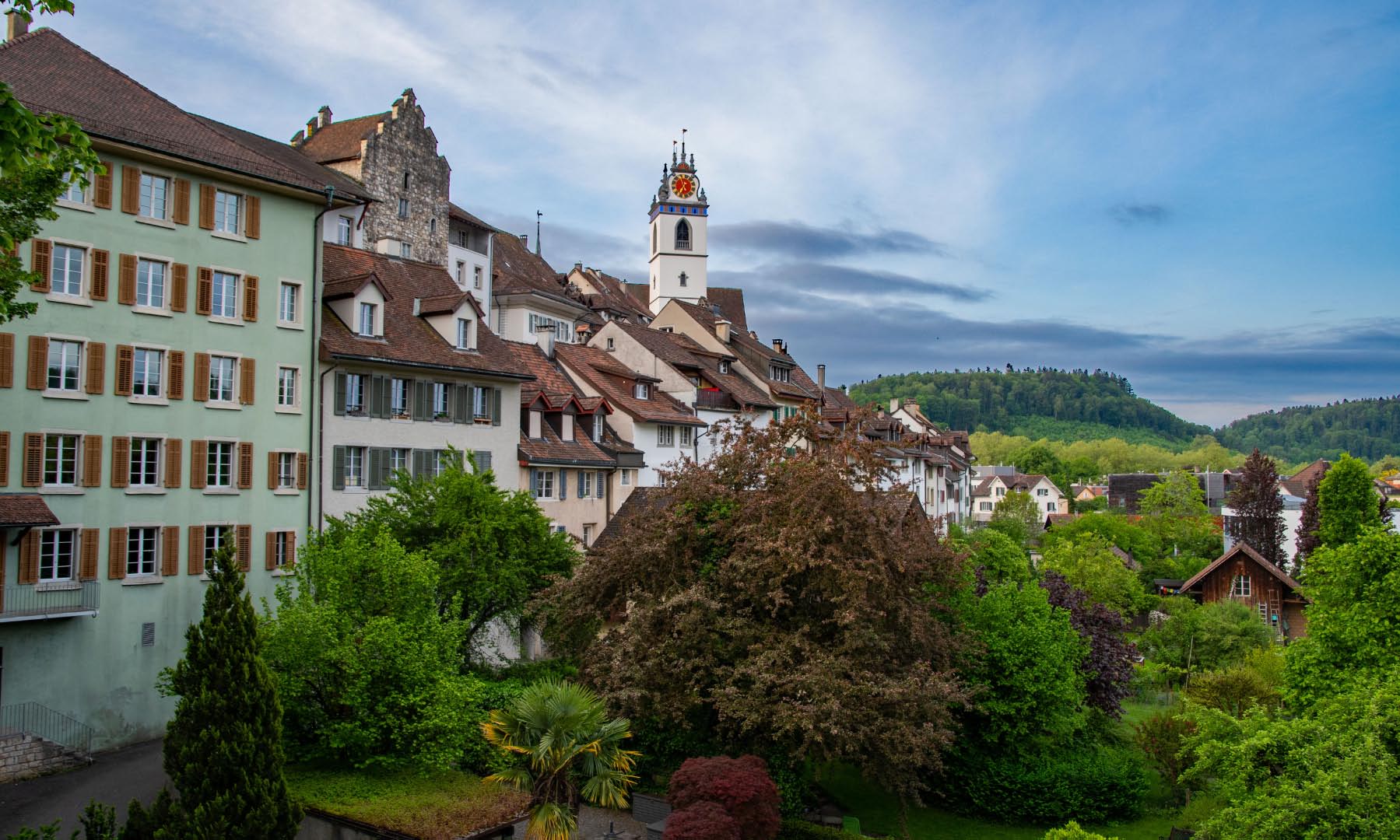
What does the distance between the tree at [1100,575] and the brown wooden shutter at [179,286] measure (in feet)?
142

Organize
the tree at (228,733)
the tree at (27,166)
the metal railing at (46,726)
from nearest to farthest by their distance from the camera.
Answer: the tree at (27,166) < the tree at (228,733) < the metal railing at (46,726)

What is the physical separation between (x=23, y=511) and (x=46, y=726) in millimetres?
5409

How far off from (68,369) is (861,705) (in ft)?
70.5

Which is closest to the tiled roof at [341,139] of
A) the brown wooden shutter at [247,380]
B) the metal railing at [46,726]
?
the brown wooden shutter at [247,380]

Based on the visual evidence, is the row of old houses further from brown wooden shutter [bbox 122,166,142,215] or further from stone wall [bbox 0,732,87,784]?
stone wall [bbox 0,732,87,784]

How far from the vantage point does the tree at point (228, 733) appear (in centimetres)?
1786

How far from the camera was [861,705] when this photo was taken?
23.2 meters

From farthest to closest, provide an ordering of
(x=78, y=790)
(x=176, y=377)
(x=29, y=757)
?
(x=176, y=377)
(x=29, y=757)
(x=78, y=790)

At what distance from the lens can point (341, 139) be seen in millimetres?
50719

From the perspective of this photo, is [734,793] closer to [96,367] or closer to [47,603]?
[47,603]

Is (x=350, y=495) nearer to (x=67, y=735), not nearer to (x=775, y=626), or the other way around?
(x=67, y=735)

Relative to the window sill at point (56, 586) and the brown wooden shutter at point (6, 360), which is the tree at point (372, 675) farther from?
the brown wooden shutter at point (6, 360)

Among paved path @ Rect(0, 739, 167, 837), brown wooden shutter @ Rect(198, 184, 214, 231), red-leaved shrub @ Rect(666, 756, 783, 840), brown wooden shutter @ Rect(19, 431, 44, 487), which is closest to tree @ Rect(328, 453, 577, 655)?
brown wooden shutter @ Rect(19, 431, 44, 487)

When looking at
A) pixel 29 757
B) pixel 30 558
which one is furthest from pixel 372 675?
pixel 30 558
